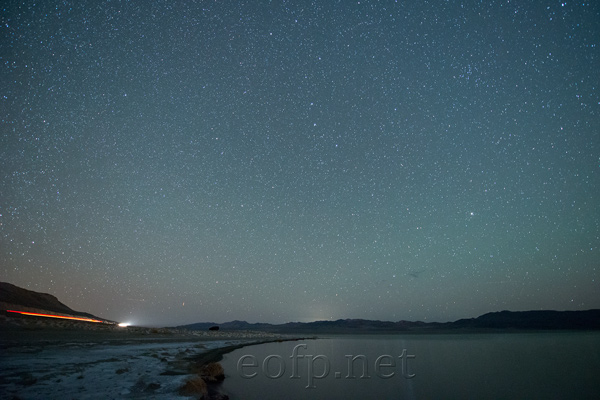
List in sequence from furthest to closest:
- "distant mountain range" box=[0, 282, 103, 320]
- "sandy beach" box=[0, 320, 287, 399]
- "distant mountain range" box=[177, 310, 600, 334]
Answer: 1. "distant mountain range" box=[177, 310, 600, 334]
2. "distant mountain range" box=[0, 282, 103, 320]
3. "sandy beach" box=[0, 320, 287, 399]

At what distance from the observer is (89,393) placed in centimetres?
686

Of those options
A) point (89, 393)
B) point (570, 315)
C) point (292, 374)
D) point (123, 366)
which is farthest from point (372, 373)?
point (570, 315)

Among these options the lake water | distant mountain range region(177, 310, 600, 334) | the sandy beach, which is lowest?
distant mountain range region(177, 310, 600, 334)

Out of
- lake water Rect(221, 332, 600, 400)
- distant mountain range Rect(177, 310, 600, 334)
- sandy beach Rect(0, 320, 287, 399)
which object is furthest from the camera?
distant mountain range Rect(177, 310, 600, 334)

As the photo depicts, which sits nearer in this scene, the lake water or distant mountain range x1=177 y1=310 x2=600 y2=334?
the lake water

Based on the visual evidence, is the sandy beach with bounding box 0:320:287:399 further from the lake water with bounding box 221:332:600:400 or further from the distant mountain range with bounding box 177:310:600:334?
the distant mountain range with bounding box 177:310:600:334

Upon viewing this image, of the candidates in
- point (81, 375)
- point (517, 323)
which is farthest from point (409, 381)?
point (517, 323)

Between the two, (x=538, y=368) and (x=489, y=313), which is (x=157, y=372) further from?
(x=489, y=313)

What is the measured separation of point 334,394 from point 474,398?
4.78 meters

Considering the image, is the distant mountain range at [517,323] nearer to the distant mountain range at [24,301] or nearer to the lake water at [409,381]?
the distant mountain range at [24,301]

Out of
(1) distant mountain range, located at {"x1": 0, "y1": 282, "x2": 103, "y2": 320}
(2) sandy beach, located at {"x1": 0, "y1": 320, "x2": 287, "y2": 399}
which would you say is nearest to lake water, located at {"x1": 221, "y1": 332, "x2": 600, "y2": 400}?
(2) sandy beach, located at {"x1": 0, "y1": 320, "x2": 287, "y2": 399}

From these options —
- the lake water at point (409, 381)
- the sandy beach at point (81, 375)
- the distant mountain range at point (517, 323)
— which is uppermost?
the sandy beach at point (81, 375)

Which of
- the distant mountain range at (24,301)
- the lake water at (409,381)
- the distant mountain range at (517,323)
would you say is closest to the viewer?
the lake water at (409,381)

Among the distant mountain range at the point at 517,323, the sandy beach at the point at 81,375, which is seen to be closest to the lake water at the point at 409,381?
the sandy beach at the point at 81,375
